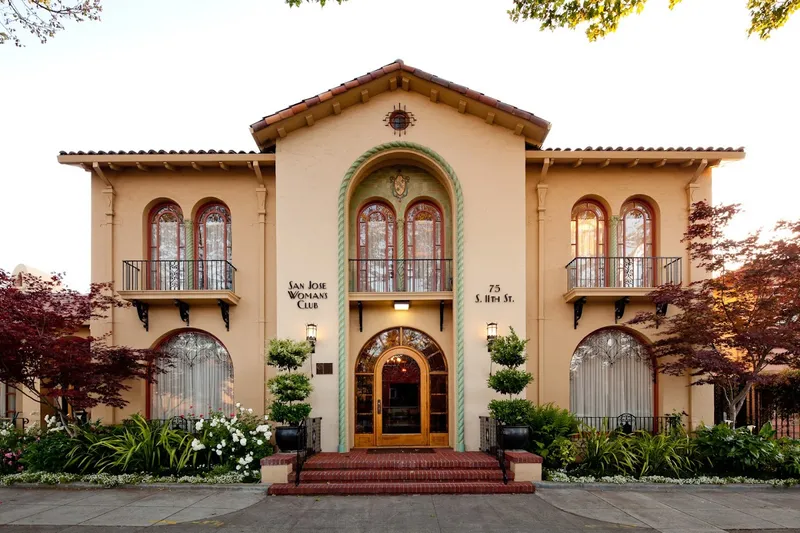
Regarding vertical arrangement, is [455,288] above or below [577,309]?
above

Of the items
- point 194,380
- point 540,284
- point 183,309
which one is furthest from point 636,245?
point 194,380

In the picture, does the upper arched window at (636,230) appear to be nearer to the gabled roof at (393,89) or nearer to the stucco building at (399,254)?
the stucco building at (399,254)

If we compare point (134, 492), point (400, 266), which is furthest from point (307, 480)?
point (400, 266)

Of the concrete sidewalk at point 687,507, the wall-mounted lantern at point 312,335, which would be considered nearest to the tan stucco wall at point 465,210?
the wall-mounted lantern at point 312,335

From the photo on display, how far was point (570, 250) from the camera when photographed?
1238cm

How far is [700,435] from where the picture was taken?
34.0 ft

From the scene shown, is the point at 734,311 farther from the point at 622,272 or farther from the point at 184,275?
the point at 184,275

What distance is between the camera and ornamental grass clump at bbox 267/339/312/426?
9914mm

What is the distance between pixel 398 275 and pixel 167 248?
5.83 metres

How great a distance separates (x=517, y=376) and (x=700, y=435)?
404cm

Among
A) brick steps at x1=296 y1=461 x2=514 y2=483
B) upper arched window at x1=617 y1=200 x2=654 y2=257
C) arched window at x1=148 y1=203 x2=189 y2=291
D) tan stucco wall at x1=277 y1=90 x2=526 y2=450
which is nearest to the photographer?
brick steps at x1=296 y1=461 x2=514 y2=483

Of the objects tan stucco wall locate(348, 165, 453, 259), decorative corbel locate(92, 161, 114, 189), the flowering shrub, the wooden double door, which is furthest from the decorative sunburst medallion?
the flowering shrub

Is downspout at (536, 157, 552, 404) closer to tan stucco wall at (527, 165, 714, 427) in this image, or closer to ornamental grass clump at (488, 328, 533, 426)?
tan stucco wall at (527, 165, 714, 427)

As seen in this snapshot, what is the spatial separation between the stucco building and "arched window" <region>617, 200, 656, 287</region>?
35 mm
